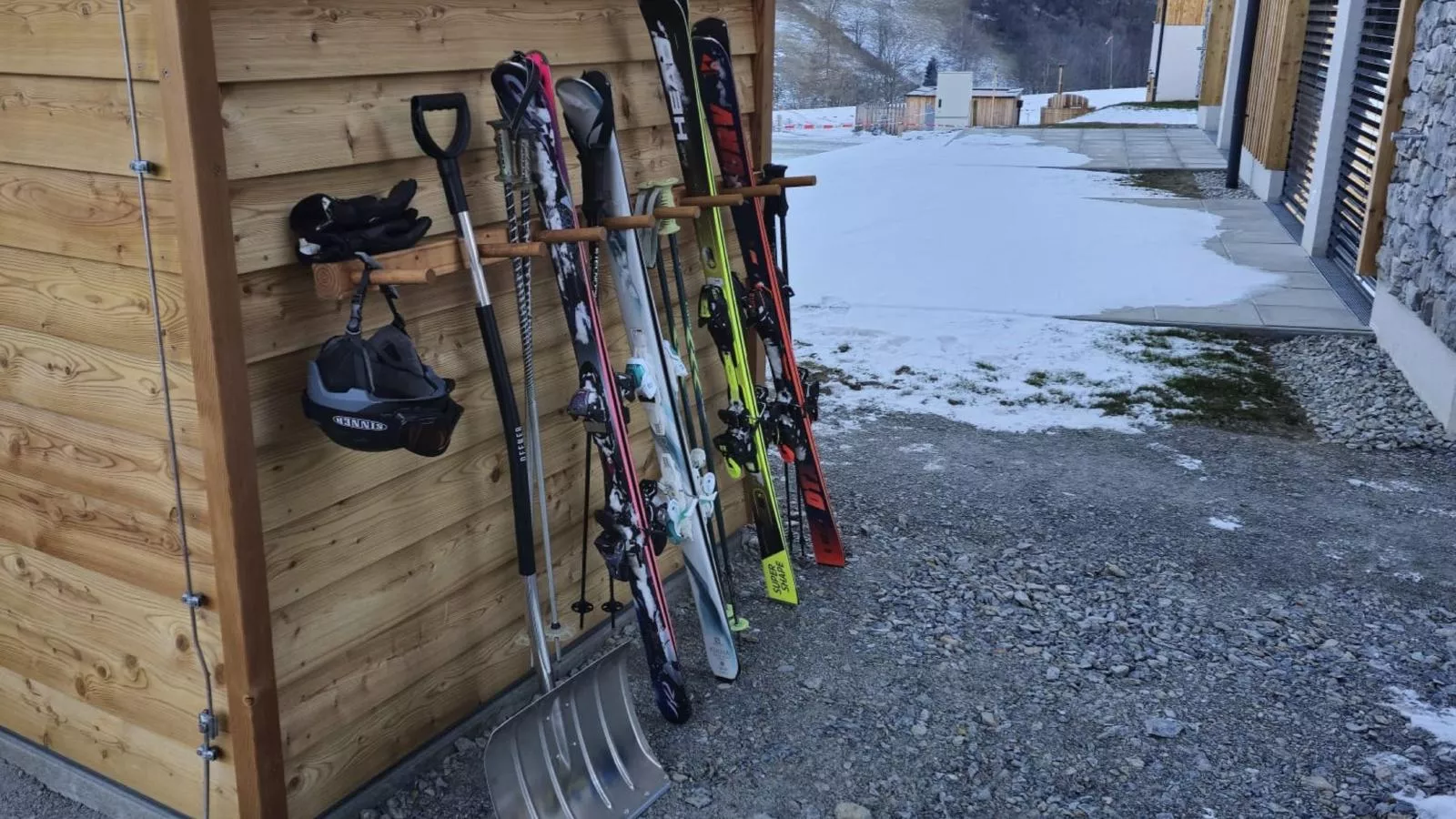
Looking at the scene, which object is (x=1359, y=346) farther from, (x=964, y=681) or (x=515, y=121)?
(x=515, y=121)

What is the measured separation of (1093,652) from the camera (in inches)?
134

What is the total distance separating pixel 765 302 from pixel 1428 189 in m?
3.87

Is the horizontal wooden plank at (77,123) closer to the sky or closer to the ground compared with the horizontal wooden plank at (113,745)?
closer to the sky

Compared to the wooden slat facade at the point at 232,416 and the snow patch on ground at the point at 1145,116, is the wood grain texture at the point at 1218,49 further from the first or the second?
the wooden slat facade at the point at 232,416

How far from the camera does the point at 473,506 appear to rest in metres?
2.80

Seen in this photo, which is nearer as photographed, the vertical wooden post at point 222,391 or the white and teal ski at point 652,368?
the vertical wooden post at point 222,391

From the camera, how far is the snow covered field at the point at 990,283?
19.7 feet

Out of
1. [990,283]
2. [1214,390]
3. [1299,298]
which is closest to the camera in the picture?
[1214,390]

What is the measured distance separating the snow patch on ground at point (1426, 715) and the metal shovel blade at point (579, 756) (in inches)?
77.0

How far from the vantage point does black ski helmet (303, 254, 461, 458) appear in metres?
2.13

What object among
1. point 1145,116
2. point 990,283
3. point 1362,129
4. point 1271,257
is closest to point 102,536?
point 990,283

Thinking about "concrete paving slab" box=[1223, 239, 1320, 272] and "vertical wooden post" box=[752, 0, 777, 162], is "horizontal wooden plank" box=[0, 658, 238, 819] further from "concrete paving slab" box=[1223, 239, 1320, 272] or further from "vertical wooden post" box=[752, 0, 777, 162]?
"concrete paving slab" box=[1223, 239, 1320, 272]

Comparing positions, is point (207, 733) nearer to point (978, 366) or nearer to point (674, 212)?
point (674, 212)

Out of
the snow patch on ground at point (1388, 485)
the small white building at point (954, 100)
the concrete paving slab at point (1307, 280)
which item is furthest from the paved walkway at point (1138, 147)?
the snow patch on ground at point (1388, 485)
